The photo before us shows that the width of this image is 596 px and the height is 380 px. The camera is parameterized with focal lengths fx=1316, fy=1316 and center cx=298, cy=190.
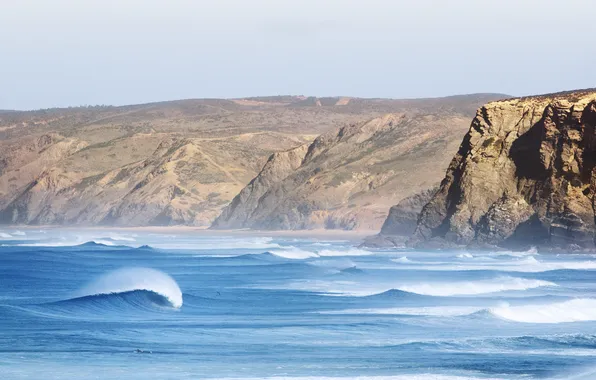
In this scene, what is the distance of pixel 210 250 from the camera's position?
9125 centimetres

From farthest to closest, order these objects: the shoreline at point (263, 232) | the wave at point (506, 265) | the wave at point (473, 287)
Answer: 1. the shoreline at point (263, 232)
2. the wave at point (506, 265)
3. the wave at point (473, 287)

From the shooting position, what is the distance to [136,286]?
4741 cm

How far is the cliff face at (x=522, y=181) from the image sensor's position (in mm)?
72562

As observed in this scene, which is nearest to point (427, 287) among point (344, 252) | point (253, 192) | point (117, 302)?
point (117, 302)

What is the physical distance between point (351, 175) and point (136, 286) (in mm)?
90950

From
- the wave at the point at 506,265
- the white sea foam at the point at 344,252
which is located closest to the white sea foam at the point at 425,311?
the wave at the point at 506,265

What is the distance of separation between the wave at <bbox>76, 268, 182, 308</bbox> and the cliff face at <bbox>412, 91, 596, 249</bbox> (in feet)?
85.8

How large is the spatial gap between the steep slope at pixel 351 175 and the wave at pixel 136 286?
2633 inches

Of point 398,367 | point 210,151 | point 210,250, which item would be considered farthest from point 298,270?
point 210,151

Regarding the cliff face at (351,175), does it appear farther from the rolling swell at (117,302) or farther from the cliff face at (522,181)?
the rolling swell at (117,302)

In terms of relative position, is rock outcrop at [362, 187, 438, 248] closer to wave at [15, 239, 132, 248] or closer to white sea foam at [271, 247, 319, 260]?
white sea foam at [271, 247, 319, 260]

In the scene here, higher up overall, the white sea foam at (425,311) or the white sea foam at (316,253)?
the white sea foam at (425,311)

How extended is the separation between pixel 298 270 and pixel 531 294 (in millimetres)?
20071

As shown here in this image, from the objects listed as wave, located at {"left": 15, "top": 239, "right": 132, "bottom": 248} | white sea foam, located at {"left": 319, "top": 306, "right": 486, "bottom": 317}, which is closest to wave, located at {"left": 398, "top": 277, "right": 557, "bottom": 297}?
white sea foam, located at {"left": 319, "top": 306, "right": 486, "bottom": 317}
